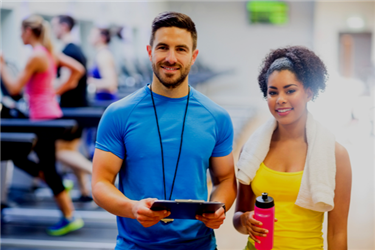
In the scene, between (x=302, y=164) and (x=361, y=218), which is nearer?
(x=302, y=164)

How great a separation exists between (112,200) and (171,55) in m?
0.55

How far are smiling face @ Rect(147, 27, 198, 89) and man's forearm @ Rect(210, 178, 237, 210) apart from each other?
431 mm

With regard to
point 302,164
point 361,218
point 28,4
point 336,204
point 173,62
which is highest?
point 28,4

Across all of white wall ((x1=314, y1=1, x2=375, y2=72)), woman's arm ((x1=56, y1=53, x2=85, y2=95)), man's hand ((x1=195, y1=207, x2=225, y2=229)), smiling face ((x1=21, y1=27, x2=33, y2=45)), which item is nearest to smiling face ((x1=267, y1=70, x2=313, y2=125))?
man's hand ((x1=195, y1=207, x2=225, y2=229))

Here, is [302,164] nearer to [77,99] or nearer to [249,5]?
[77,99]

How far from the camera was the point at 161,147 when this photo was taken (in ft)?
Result: 4.71

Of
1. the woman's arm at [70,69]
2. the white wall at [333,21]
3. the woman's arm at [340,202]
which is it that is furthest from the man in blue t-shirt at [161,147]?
the white wall at [333,21]

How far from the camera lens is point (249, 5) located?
11.6m

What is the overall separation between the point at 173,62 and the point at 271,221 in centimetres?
64

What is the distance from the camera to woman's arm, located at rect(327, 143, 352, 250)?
4.65 feet

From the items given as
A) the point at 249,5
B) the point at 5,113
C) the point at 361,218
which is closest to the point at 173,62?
the point at 5,113

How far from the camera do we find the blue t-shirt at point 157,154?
1429 mm

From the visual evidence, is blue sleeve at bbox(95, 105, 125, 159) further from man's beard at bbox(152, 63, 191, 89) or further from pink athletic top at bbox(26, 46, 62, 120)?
pink athletic top at bbox(26, 46, 62, 120)

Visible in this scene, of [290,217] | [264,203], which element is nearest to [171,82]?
[264,203]
